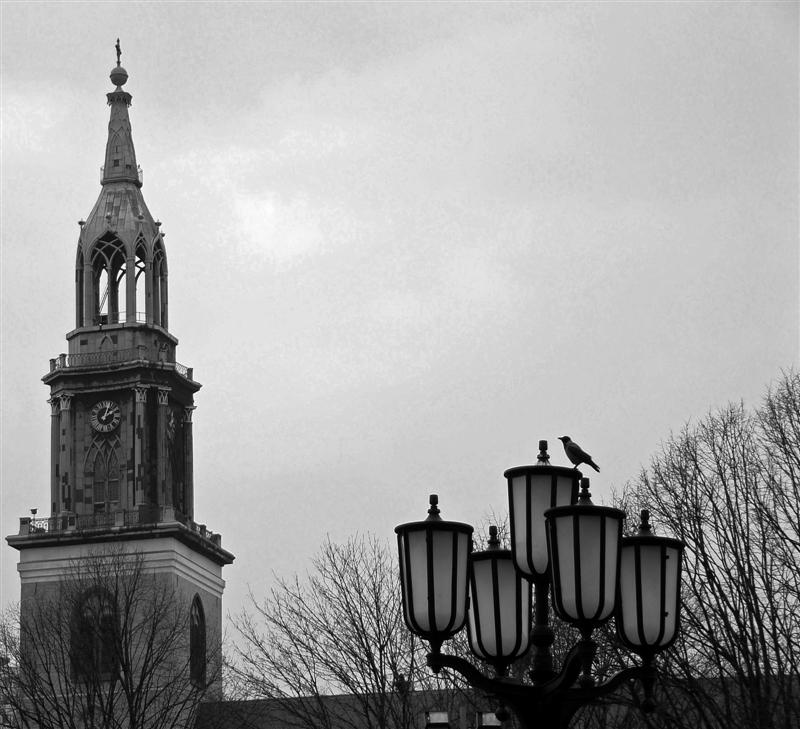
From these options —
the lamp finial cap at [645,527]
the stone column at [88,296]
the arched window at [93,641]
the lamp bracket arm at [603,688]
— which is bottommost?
the lamp bracket arm at [603,688]

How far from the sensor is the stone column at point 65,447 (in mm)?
78000

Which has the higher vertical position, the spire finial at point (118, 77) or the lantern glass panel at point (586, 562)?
the spire finial at point (118, 77)

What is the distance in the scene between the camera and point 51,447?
79062mm

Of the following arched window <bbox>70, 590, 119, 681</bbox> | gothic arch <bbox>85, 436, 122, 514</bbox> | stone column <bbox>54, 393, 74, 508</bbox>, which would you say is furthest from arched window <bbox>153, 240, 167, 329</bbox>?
arched window <bbox>70, 590, 119, 681</bbox>

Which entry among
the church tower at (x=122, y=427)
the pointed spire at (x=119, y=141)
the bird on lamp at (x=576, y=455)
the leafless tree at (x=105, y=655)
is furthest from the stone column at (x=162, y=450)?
the bird on lamp at (x=576, y=455)

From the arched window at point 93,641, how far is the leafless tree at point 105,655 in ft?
0.14

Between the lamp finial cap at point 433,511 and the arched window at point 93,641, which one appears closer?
the lamp finial cap at point 433,511

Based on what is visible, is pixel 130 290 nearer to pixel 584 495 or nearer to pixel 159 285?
pixel 159 285

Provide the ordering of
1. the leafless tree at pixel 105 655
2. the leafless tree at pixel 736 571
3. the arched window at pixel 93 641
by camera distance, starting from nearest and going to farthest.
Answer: the leafless tree at pixel 736 571 → the leafless tree at pixel 105 655 → the arched window at pixel 93 641

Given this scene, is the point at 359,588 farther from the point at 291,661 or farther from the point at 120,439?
the point at 120,439

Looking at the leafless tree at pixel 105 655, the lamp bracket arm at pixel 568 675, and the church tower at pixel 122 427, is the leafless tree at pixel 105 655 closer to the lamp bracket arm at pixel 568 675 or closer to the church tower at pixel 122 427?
the church tower at pixel 122 427

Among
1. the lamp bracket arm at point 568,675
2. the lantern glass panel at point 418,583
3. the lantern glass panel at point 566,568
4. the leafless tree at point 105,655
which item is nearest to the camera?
the lantern glass panel at point 566,568

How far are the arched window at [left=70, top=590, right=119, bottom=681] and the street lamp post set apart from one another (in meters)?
46.1

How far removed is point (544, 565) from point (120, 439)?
66.6m
